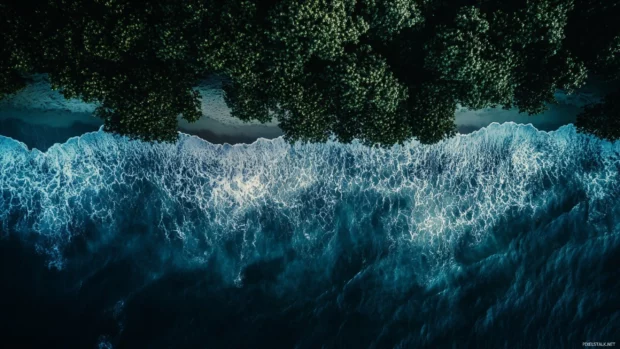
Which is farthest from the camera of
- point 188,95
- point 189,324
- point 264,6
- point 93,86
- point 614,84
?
point 189,324

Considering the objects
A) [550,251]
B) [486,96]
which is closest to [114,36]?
[486,96]

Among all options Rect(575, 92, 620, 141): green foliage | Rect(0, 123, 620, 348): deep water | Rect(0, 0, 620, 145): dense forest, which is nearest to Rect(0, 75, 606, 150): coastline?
Rect(0, 123, 620, 348): deep water

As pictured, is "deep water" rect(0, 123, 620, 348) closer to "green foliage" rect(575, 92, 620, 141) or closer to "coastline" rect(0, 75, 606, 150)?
"coastline" rect(0, 75, 606, 150)

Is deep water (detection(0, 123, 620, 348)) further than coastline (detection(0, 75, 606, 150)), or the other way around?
deep water (detection(0, 123, 620, 348))

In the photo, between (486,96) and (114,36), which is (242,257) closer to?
(114,36)

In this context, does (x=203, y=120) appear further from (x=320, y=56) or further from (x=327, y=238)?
(x=327, y=238)

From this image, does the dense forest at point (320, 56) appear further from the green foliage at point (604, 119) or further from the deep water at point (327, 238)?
the deep water at point (327, 238)
